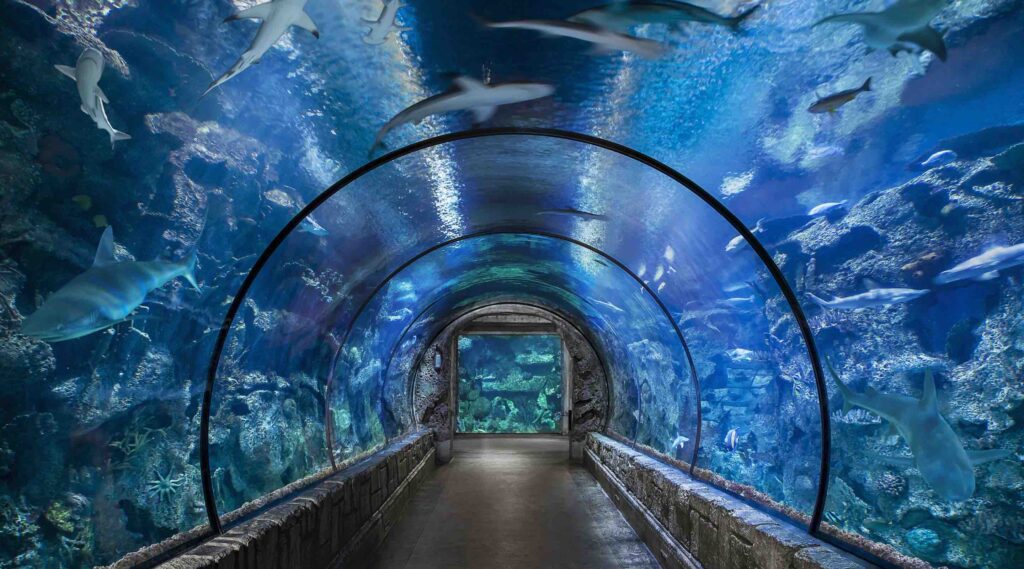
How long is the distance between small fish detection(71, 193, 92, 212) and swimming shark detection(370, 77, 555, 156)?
1.99 m

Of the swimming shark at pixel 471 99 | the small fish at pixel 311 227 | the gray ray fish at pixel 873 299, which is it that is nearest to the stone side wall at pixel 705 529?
the gray ray fish at pixel 873 299

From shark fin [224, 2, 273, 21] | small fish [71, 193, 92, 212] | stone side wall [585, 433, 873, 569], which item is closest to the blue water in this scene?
small fish [71, 193, 92, 212]

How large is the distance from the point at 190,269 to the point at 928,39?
Answer: 456 cm

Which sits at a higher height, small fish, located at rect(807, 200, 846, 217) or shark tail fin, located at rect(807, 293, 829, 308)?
small fish, located at rect(807, 200, 846, 217)

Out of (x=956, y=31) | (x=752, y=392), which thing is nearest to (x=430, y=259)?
(x=752, y=392)

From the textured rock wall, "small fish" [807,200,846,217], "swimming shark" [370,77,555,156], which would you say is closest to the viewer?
the textured rock wall

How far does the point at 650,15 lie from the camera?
3.44 m

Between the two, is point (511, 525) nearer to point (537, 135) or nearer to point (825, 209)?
point (537, 135)

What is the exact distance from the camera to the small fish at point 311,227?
5578 millimetres

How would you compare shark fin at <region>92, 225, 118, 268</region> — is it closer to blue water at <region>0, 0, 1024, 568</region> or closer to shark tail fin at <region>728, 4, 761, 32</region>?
blue water at <region>0, 0, 1024, 568</region>

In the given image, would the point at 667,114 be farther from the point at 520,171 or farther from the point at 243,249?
the point at 243,249

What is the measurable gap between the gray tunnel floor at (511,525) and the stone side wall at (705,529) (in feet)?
1.29

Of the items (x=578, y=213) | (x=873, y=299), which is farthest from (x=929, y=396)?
(x=578, y=213)

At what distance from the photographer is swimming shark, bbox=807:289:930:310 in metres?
4.50
